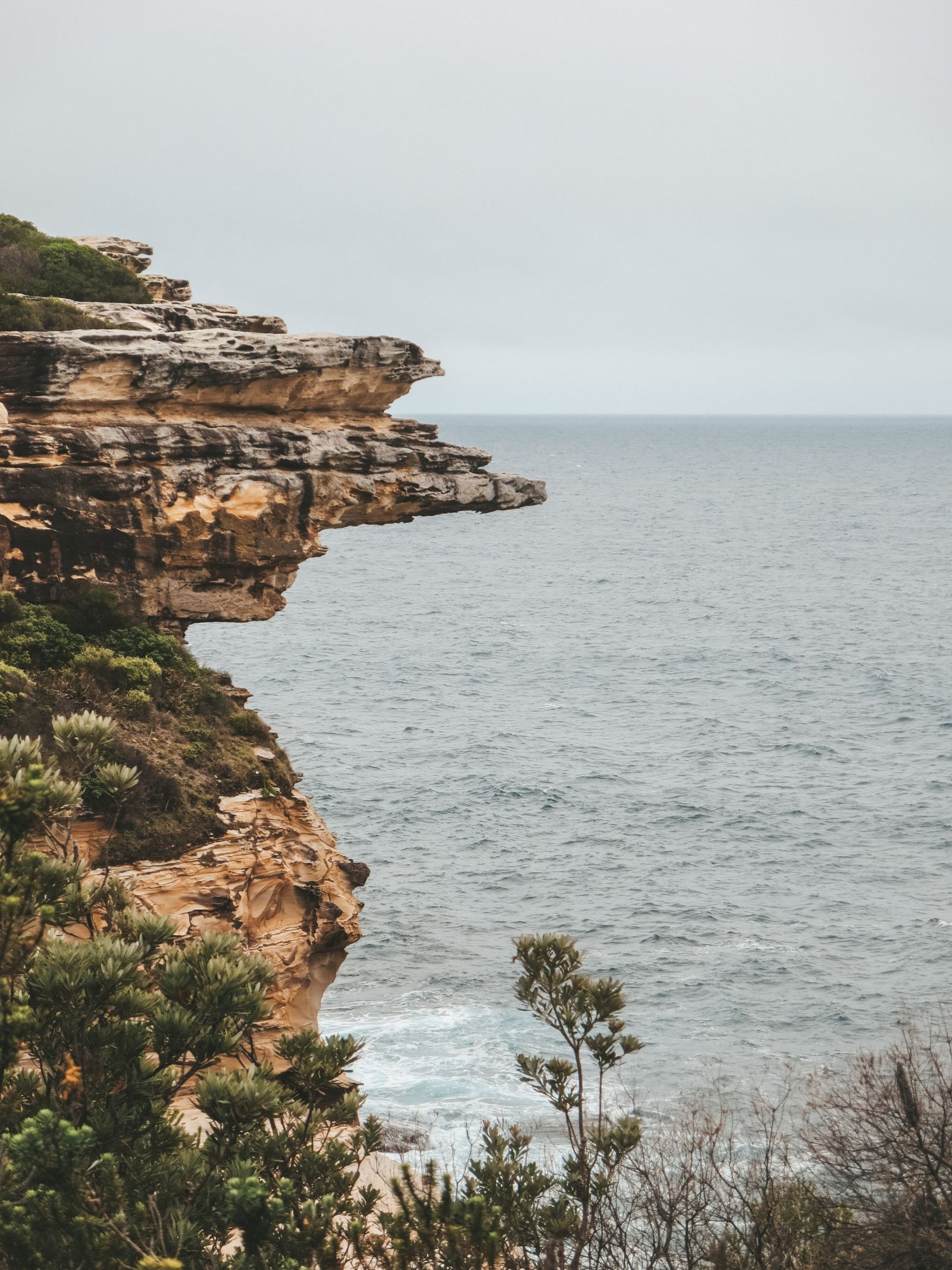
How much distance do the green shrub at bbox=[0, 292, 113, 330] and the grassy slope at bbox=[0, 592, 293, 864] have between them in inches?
314

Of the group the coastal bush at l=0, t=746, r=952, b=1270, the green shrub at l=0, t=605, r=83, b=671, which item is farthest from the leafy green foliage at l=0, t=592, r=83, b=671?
the coastal bush at l=0, t=746, r=952, b=1270

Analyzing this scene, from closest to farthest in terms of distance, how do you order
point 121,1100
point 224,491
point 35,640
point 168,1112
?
1. point 121,1100
2. point 168,1112
3. point 35,640
4. point 224,491

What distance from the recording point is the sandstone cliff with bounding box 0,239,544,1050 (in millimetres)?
28219

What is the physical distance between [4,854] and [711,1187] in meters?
21.1

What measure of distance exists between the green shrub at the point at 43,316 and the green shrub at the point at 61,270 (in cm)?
410

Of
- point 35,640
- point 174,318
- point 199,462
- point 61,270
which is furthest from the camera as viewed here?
point 61,270

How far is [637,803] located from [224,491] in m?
42.2

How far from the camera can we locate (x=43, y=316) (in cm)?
3269

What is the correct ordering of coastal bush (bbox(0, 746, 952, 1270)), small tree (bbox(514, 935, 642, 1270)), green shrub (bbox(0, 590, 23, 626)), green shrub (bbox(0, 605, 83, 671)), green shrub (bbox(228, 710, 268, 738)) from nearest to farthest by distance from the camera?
coastal bush (bbox(0, 746, 952, 1270)) → small tree (bbox(514, 935, 642, 1270)) → green shrub (bbox(0, 605, 83, 671)) → green shrub (bbox(0, 590, 23, 626)) → green shrub (bbox(228, 710, 268, 738))

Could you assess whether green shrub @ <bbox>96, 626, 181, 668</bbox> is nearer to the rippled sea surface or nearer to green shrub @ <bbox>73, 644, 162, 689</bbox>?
green shrub @ <bbox>73, 644, 162, 689</bbox>

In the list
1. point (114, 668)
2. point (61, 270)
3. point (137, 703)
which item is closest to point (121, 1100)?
point (137, 703)

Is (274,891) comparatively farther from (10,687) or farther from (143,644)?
(10,687)

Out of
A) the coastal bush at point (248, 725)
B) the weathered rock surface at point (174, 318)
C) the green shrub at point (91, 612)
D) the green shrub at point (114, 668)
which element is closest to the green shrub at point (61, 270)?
the weathered rock surface at point (174, 318)

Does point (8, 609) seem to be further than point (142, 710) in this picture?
No
